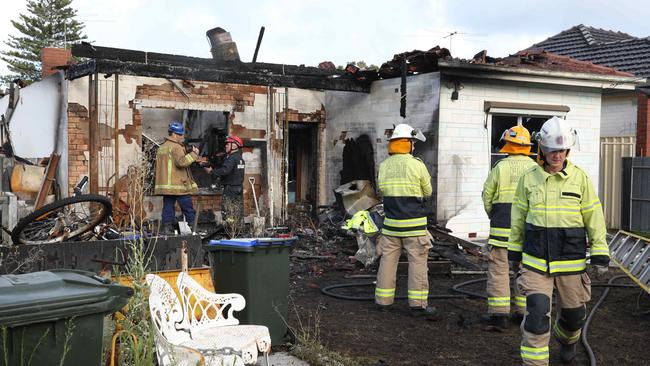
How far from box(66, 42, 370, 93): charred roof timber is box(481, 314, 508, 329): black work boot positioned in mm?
5977

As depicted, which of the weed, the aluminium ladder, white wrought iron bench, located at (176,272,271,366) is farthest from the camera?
the aluminium ladder

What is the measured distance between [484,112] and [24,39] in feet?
124

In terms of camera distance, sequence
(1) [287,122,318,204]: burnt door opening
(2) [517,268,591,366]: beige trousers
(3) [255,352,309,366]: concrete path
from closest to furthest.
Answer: (2) [517,268,591,366]: beige trousers
(3) [255,352,309,366]: concrete path
(1) [287,122,318,204]: burnt door opening

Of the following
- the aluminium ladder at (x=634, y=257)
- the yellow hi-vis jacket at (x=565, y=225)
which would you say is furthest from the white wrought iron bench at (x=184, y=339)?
the aluminium ladder at (x=634, y=257)

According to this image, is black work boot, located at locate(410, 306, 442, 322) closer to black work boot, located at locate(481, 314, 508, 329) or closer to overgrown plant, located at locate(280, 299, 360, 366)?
black work boot, located at locate(481, 314, 508, 329)

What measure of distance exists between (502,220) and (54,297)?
426cm

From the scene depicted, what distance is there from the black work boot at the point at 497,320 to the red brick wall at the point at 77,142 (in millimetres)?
7469

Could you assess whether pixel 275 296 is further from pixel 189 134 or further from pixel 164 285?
pixel 189 134

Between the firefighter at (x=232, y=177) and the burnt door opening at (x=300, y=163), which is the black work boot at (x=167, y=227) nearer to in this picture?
the firefighter at (x=232, y=177)

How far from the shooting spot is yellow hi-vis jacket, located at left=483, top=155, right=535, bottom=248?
20.2 feet

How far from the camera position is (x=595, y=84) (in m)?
11.9

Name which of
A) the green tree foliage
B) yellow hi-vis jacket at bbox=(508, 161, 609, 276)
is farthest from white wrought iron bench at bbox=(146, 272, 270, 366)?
the green tree foliage

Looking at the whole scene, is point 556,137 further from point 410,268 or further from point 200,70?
point 200,70

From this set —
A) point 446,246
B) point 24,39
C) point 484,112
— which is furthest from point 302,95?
point 24,39
